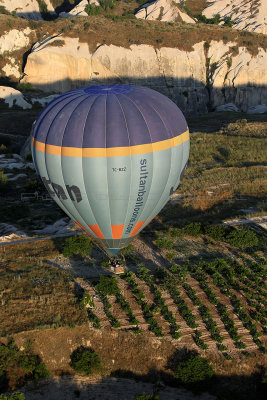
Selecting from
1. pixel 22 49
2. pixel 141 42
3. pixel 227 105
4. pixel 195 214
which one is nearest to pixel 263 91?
pixel 227 105

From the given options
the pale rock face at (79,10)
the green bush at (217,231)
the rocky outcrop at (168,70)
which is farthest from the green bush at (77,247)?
the pale rock face at (79,10)

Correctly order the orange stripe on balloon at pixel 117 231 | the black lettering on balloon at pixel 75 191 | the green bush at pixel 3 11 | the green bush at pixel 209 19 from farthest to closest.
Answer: the green bush at pixel 3 11
the green bush at pixel 209 19
the orange stripe on balloon at pixel 117 231
the black lettering on balloon at pixel 75 191

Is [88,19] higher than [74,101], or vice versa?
[88,19]

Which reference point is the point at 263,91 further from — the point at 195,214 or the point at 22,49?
the point at 195,214

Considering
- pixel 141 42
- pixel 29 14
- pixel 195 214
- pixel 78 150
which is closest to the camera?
pixel 78 150

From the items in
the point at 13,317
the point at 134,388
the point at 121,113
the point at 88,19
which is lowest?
the point at 134,388

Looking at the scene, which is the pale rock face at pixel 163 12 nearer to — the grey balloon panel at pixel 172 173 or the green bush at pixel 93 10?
the green bush at pixel 93 10
